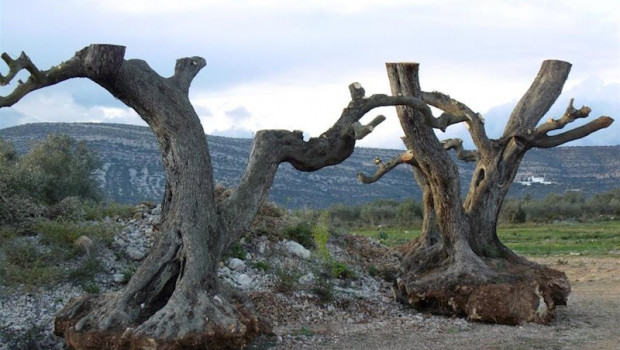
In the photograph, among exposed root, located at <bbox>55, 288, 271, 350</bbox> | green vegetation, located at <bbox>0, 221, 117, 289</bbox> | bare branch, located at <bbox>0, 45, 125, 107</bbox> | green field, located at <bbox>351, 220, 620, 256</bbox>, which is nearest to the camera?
bare branch, located at <bbox>0, 45, 125, 107</bbox>

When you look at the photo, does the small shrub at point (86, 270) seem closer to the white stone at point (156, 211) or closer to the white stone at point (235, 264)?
the white stone at point (235, 264)

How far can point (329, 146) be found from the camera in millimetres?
11195

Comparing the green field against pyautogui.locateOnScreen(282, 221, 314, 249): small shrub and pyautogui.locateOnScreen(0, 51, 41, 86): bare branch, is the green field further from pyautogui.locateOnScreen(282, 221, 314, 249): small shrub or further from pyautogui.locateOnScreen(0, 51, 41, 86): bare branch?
pyautogui.locateOnScreen(0, 51, 41, 86): bare branch

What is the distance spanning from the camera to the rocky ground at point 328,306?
1017 centimetres

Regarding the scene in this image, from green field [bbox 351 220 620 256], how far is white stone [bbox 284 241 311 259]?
180 inches

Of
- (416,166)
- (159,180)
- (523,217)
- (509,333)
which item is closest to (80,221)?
(416,166)

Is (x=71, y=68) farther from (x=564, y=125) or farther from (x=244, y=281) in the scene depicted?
(x=564, y=125)

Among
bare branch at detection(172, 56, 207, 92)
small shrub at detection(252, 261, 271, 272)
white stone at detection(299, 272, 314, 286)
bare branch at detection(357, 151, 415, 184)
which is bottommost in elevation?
white stone at detection(299, 272, 314, 286)

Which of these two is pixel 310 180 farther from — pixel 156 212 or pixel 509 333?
pixel 509 333

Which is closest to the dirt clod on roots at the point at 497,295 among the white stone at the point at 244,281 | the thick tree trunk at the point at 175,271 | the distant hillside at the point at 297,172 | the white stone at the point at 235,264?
the white stone at the point at 244,281

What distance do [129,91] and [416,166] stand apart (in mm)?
5487

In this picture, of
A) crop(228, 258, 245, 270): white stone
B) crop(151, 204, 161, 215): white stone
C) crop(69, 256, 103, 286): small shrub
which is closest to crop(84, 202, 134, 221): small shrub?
crop(151, 204, 161, 215): white stone

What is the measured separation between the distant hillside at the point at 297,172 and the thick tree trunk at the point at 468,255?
58.3 feet

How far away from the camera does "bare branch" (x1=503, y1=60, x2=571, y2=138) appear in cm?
1334
